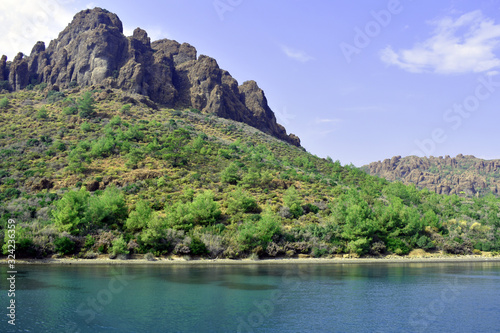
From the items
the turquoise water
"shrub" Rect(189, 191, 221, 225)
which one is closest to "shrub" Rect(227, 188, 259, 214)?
"shrub" Rect(189, 191, 221, 225)

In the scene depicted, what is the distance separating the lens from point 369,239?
52562 mm

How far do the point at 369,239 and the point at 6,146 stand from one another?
76.2 meters

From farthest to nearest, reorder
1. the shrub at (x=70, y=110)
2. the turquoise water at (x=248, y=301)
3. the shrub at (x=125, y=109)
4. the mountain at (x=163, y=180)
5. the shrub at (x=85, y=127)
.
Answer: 1. the shrub at (x=125, y=109)
2. the shrub at (x=70, y=110)
3. the shrub at (x=85, y=127)
4. the mountain at (x=163, y=180)
5. the turquoise water at (x=248, y=301)

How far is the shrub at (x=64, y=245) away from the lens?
4428 cm

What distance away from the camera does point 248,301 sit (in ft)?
83.7

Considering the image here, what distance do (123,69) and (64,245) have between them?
8224 centimetres

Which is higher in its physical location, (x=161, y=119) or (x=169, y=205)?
(x=161, y=119)

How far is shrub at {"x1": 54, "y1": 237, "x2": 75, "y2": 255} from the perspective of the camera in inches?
1743

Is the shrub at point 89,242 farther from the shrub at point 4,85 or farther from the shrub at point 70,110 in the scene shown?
the shrub at point 4,85

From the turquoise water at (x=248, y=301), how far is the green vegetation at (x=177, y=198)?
32.1 feet

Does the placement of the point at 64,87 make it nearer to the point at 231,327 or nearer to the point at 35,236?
the point at 35,236

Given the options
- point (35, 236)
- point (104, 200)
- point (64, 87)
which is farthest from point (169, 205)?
point (64, 87)

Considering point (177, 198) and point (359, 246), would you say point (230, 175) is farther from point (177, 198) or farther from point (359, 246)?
point (359, 246)

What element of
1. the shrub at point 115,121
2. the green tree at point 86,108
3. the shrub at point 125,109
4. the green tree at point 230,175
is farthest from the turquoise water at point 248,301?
the shrub at point 125,109
